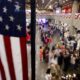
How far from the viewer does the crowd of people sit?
4289 millimetres

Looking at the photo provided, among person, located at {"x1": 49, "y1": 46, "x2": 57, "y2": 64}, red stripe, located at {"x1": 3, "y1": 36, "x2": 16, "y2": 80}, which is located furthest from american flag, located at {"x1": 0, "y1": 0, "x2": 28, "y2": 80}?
person, located at {"x1": 49, "y1": 46, "x2": 57, "y2": 64}

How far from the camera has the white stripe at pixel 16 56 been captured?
197 centimetres

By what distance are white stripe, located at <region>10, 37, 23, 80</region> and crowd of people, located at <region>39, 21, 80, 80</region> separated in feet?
6.68

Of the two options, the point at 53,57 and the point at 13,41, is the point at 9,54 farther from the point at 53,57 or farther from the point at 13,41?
the point at 53,57

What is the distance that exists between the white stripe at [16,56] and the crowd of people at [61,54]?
2.04 meters

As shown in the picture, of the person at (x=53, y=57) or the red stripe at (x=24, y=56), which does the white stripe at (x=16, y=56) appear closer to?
the red stripe at (x=24, y=56)

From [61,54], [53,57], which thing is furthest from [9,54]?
[61,54]

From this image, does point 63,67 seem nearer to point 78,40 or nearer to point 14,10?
point 78,40

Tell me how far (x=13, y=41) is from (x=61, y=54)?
2.71 metres

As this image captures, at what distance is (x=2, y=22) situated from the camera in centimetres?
193

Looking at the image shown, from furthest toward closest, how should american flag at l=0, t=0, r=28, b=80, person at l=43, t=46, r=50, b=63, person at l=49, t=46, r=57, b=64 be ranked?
person at l=43, t=46, r=50, b=63
person at l=49, t=46, r=57, b=64
american flag at l=0, t=0, r=28, b=80

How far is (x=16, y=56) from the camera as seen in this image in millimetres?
1988

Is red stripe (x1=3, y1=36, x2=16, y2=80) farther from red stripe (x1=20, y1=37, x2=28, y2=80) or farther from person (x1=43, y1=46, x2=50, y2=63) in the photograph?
person (x1=43, y1=46, x2=50, y2=63)

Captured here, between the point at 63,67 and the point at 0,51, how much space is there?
9.20 ft
